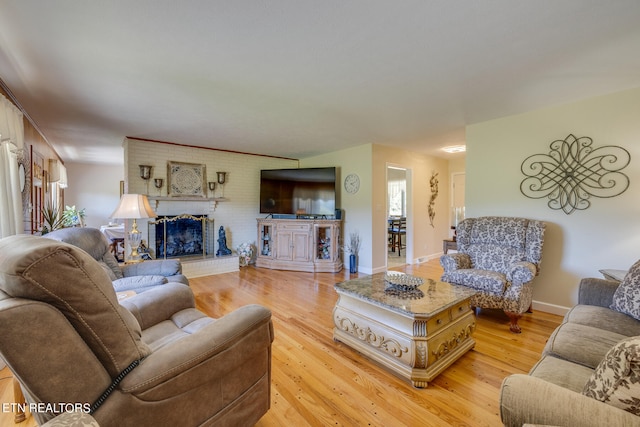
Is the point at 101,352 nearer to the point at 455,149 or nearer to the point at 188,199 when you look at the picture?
the point at 188,199

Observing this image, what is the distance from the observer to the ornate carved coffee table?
1.78 meters

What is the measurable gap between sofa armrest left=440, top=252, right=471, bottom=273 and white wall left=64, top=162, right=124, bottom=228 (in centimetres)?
825

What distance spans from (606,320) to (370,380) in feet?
4.89

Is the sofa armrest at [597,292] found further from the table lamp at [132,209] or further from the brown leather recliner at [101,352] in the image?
the table lamp at [132,209]

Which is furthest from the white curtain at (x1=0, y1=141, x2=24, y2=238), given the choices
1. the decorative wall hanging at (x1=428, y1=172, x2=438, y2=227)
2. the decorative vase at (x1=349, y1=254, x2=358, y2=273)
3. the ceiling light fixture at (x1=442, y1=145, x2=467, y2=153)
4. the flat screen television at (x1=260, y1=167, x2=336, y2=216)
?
the decorative wall hanging at (x1=428, y1=172, x2=438, y2=227)


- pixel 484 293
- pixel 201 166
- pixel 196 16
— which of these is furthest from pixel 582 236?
pixel 201 166

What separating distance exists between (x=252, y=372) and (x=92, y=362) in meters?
0.65

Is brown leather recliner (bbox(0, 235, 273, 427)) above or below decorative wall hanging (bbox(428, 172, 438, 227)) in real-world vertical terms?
below

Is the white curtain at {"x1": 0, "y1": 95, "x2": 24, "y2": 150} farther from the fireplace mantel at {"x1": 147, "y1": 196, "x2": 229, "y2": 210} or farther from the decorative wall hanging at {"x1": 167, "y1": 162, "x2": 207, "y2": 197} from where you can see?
the decorative wall hanging at {"x1": 167, "y1": 162, "x2": 207, "y2": 197}

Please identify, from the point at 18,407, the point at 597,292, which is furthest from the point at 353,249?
the point at 18,407

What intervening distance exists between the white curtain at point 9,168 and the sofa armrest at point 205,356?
2211 millimetres

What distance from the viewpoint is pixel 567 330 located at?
5.14 ft

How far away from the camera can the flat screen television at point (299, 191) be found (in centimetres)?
513

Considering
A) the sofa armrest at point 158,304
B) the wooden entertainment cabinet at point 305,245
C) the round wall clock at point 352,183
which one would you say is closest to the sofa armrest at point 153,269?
the sofa armrest at point 158,304
